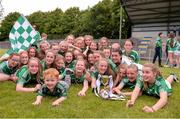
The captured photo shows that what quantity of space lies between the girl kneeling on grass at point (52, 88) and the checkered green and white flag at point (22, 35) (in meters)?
4.26

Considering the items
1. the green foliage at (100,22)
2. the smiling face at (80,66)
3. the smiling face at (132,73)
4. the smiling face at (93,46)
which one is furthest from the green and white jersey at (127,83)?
the green foliage at (100,22)

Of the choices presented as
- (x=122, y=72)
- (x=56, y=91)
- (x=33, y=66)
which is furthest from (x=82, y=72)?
(x=56, y=91)

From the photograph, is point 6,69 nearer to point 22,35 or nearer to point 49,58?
point 49,58

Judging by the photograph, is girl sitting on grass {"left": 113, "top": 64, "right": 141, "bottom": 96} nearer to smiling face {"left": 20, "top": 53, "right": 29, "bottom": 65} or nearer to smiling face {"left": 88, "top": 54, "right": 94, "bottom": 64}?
smiling face {"left": 88, "top": 54, "right": 94, "bottom": 64}

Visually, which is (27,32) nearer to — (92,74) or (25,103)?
(92,74)

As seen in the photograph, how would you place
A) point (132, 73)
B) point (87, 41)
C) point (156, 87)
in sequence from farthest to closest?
point (87, 41), point (132, 73), point (156, 87)

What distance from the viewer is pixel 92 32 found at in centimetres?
4662

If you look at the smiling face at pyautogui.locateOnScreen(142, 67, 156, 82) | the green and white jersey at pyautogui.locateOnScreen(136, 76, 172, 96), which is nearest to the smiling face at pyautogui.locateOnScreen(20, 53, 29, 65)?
the green and white jersey at pyautogui.locateOnScreen(136, 76, 172, 96)

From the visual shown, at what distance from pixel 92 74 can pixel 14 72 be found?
2024 mm

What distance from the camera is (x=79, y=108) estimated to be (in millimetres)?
5766

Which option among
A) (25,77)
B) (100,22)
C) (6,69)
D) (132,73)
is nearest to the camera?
(132,73)

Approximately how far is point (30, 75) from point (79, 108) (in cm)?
185

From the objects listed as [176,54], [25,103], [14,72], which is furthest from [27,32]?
[176,54]

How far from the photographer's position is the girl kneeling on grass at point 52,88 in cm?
585
